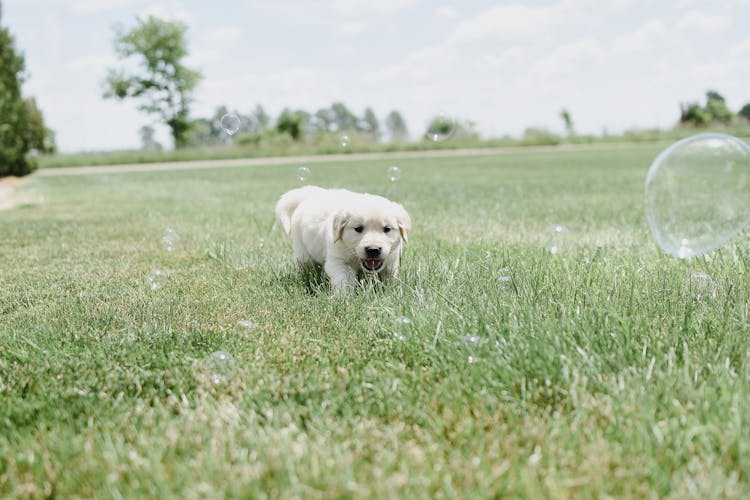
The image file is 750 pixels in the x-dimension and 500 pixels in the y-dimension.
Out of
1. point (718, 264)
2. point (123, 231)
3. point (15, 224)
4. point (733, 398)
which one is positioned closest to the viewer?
point (733, 398)

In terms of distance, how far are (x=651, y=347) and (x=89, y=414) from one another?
1938 millimetres

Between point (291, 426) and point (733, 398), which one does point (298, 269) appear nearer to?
point (291, 426)

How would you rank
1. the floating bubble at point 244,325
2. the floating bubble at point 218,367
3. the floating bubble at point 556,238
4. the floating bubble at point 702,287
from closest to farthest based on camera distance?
the floating bubble at point 218,367, the floating bubble at point 244,325, the floating bubble at point 702,287, the floating bubble at point 556,238

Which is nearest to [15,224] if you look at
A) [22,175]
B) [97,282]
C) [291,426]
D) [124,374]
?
[97,282]

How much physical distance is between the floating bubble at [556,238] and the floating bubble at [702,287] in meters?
1.25

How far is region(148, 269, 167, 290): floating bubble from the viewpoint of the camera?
3704mm

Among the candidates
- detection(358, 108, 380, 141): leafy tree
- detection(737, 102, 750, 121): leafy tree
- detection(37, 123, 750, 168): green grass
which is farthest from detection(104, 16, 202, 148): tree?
detection(358, 108, 380, 141): leafy tree

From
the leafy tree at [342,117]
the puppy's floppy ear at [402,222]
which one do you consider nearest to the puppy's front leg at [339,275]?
the puppy's floppy ear at [402,222]

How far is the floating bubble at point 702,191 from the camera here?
10.3 ft

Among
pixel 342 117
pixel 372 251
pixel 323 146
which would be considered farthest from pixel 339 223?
pixel 342 117

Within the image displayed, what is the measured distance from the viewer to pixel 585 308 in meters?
2.61

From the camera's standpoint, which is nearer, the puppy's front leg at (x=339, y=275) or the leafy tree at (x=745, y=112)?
the puppy's front leg at (x=339, y=275)

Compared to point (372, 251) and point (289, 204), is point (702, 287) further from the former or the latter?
point (289, 204)

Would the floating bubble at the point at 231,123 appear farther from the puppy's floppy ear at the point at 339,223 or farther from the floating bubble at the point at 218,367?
the floating bubble at the point at 218,367
